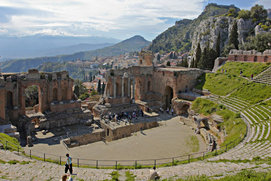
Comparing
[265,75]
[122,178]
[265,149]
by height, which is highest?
[265,75]

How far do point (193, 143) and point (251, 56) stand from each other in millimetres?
24533

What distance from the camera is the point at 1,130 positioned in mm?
21703

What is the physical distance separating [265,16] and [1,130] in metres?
72.6

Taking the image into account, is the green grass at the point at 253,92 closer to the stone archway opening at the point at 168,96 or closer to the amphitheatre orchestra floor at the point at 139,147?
the amphitheatre orchestra floor at the point at 139,147

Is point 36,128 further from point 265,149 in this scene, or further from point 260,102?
→ point 260,102

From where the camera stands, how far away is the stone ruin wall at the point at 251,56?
36938 mm

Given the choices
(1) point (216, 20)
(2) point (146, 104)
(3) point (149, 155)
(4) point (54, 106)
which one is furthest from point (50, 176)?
(1) point (216, 20)

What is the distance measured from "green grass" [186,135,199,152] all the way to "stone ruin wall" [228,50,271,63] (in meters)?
21.7

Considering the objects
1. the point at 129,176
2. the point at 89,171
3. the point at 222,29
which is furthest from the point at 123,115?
the point at 222,29

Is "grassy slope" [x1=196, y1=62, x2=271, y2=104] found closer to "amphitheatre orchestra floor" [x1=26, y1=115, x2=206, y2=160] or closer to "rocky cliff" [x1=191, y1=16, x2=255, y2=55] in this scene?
"amphitheatre orchestra floor" [x1=26, y1=115, x2=206, y2=160]

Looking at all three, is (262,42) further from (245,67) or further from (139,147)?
(139,147)

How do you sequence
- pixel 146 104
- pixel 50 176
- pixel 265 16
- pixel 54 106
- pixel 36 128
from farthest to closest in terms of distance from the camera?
pixel 265 16, pixel 146 104, pixel 54 106, pixel 36 128, pixel 50 176

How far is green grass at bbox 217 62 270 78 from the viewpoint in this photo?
35.5m

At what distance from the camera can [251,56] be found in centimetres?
3947
